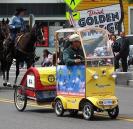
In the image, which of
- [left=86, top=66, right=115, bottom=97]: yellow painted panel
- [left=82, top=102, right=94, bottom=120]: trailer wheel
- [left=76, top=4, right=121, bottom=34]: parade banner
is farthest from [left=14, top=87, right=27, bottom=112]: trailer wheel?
[left=76, top=4, right=121, bottom=34]: parade banner

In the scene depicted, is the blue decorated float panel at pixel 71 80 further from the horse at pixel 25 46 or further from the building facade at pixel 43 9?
the building facade at pixel 43 9

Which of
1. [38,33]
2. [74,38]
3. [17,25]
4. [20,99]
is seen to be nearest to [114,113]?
[74,38]

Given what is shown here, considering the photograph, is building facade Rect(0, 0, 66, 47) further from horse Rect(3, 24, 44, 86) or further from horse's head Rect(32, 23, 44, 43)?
horse's head Rect(32, 23, 44, 43)

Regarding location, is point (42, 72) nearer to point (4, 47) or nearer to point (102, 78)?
point (102, 78)

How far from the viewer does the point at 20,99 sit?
15469mm

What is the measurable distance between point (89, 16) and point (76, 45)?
1746 centimetres

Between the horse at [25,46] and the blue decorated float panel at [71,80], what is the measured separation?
6.41 m

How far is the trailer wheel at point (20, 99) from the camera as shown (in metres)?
15.3

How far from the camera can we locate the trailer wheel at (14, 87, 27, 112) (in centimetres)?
1532

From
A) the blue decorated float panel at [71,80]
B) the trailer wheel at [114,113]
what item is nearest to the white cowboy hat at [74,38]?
the blue decorated float panel at [71,80]

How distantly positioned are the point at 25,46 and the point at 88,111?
8.37 metres

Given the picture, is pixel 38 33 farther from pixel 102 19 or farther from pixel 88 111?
pixel 102 19

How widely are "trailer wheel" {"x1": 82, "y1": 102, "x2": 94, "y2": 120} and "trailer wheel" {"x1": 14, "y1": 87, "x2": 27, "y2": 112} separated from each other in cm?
218

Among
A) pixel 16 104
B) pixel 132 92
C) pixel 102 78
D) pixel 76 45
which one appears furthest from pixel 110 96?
pixel 132 92
